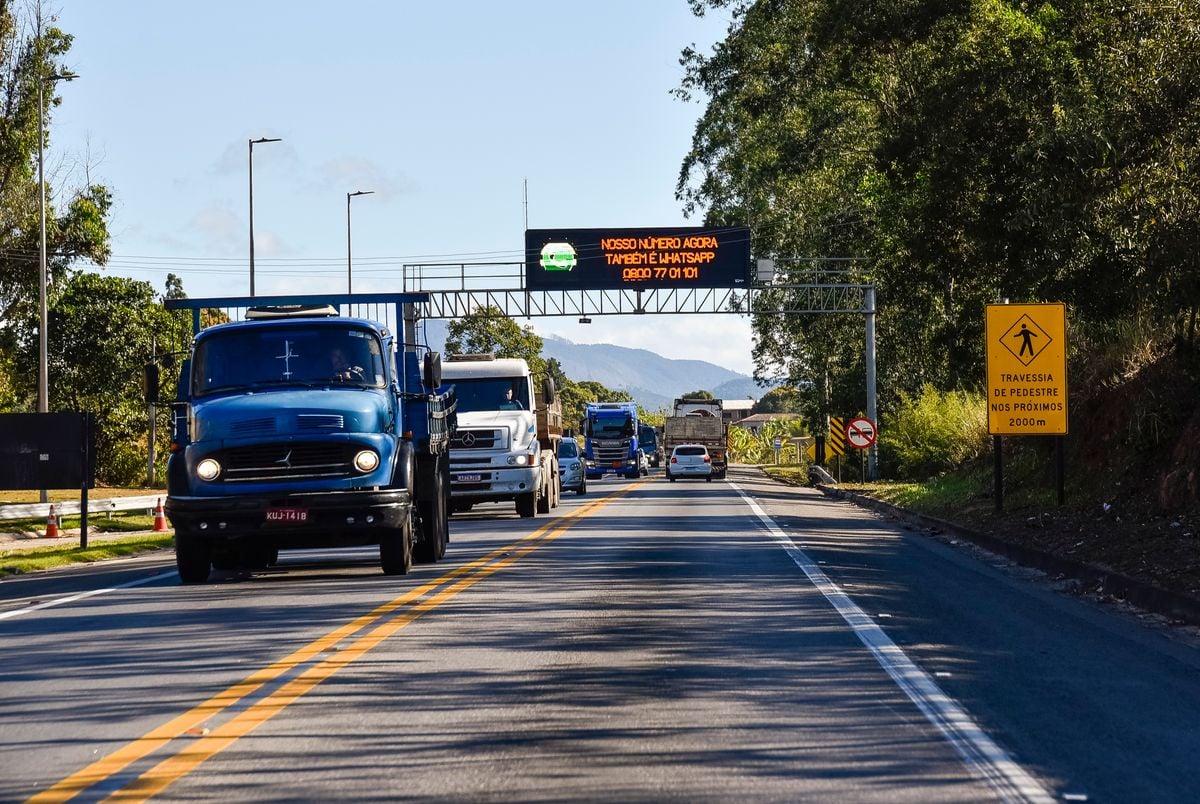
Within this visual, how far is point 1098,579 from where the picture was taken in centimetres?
1608

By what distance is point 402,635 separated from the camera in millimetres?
11625

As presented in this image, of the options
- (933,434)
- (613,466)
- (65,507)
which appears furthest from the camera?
(613,466)

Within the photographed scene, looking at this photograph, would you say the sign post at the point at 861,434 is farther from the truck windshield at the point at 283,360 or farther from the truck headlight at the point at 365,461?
the truck headlight at the point at 365,461

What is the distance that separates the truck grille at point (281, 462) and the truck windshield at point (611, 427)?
58.8m

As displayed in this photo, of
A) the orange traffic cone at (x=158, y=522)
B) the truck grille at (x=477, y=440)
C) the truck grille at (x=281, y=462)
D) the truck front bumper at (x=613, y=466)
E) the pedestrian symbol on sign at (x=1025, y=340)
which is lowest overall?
the orange traffic cone at (x=158, y=522)

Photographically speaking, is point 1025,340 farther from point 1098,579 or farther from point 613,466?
point 613,466

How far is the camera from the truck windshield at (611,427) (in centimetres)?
7512

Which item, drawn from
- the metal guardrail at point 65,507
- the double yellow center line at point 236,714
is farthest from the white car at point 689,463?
the double yellow center line at point 236,714

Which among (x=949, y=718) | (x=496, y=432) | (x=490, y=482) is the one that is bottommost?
(x=949, y=718)

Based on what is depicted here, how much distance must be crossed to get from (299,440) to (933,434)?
33782mm

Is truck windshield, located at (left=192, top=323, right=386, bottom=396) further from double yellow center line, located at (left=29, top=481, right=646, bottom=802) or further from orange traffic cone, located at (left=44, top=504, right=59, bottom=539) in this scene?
orange traffic cone, located at (left=44, top=504, right=59, bottom=539)

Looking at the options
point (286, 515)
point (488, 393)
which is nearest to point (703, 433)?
point (488, 393)

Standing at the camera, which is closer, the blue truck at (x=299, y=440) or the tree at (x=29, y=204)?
the blue truck at (x=299, y=440)

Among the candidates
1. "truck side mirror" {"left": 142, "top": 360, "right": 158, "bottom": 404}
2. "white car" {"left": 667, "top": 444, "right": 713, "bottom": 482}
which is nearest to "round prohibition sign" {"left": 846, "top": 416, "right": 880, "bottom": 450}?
"white car" {"left": 667, "top": 444, "right": 713, "bottom": 482}
